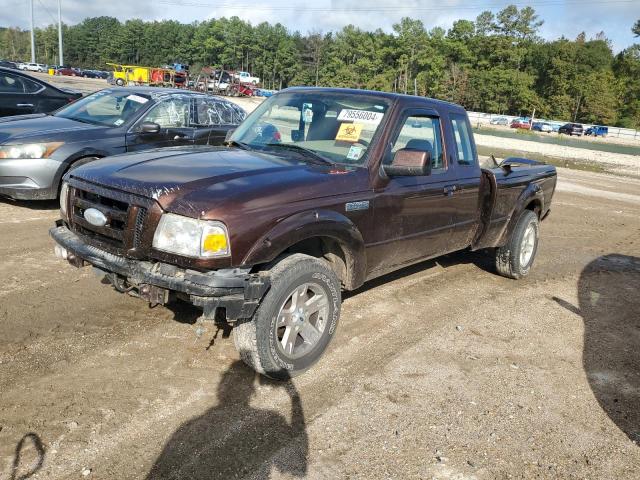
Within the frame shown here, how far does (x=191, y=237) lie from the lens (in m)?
3.27

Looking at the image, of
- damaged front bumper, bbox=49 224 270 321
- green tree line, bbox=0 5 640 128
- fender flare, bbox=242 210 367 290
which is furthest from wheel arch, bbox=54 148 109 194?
green tree line, bbox=0 5 640 128

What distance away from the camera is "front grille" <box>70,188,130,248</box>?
3506 millimetres

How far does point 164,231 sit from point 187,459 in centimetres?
128

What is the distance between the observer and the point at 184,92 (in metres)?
8.68

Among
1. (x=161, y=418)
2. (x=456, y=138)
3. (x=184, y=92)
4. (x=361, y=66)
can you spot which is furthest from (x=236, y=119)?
(x=361, y=66)

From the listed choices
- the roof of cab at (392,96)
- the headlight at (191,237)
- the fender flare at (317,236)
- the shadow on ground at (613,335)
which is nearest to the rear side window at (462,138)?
the roof of cab at (392,96)

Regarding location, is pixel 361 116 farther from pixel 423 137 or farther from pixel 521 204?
pixel 521 204

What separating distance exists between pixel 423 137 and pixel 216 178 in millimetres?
2143

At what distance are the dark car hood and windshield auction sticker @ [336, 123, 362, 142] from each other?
452cm

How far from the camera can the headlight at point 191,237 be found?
128 inches

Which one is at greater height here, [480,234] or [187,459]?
[480,234]

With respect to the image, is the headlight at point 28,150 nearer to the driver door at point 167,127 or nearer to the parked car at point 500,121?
the driver door at point 167,127

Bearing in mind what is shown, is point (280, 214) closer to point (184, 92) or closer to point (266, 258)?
point (266, 258)

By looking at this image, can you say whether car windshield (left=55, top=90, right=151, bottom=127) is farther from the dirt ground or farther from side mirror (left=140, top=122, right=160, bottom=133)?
the dirt ground
